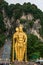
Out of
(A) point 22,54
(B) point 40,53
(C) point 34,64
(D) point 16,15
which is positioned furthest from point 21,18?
(C) point 34,64

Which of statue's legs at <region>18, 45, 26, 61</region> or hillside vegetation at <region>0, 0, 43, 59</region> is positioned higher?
hillside vegetation at <region>0, 0, 43, 59</region>

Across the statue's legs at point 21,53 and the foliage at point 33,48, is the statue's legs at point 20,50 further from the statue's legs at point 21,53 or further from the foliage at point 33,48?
the foliage at point 33,48

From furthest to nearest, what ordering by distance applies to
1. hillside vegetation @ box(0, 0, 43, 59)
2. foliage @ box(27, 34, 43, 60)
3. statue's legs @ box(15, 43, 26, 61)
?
1. hillside vegetation @ box(0, 0, 43, 59)
2. foliage @ box(27, 34, 43, 60)
3. statue's legs @ box(15, 43, 26, 61)

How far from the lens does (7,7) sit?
40219 millimetres

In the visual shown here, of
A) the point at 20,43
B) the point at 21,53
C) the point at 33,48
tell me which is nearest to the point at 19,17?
the point at 33,48

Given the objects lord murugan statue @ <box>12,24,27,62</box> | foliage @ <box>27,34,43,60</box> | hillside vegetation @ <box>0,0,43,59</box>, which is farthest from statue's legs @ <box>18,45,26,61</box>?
hillside vegetation @ <box>0,0,43,59</box>

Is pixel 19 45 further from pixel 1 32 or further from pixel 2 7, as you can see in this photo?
pixel 2 7

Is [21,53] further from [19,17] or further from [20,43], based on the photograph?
[19,17]

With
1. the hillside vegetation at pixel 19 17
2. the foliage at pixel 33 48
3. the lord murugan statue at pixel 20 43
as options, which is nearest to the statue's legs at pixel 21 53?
the lord murugan statue at pixel 20 43

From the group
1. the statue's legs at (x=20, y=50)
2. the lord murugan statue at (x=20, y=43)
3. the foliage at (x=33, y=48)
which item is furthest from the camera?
the foliage at (x=33, y=48)

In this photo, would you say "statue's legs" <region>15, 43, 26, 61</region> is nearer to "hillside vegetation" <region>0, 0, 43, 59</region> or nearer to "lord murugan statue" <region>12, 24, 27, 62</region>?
"lord murugan statue" <region>12, 24, 27, 62</region>

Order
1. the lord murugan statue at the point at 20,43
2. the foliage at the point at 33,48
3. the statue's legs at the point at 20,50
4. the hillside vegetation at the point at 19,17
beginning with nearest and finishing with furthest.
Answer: the lord murugan statue at the point at 20,43, the statue's legs at the point at 20,50, the foliage at the point at 33,48, the hillside vegetation at the point at 19,17

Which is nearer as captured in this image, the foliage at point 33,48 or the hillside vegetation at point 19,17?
the foliage at point 33,48

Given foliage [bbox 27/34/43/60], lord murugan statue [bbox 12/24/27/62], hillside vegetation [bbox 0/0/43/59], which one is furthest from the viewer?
hillside vegetation [bbox 0/0/43/59]
